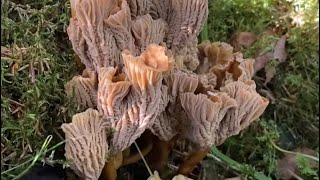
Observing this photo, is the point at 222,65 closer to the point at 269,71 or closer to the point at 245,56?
the point at 245,56

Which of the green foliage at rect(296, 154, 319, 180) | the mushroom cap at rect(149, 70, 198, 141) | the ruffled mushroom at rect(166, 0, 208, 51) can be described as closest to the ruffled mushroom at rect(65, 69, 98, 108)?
the mushroom cap at rect(149, 70, 198, 141)

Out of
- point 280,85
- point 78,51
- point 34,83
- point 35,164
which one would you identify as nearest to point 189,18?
point 78,51

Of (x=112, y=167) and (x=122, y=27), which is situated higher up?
(x=122, y=27)

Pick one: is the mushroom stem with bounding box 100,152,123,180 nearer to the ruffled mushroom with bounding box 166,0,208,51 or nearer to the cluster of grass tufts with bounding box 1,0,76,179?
the cluster of grass tufts with bounding box 1,0,76,179

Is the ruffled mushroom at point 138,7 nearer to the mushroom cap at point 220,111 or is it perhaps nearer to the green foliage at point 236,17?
the mushroom cap at point 220,111

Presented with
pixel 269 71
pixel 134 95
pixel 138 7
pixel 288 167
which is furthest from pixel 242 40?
pixel 134 95

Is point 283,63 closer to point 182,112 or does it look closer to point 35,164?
point 182,112
